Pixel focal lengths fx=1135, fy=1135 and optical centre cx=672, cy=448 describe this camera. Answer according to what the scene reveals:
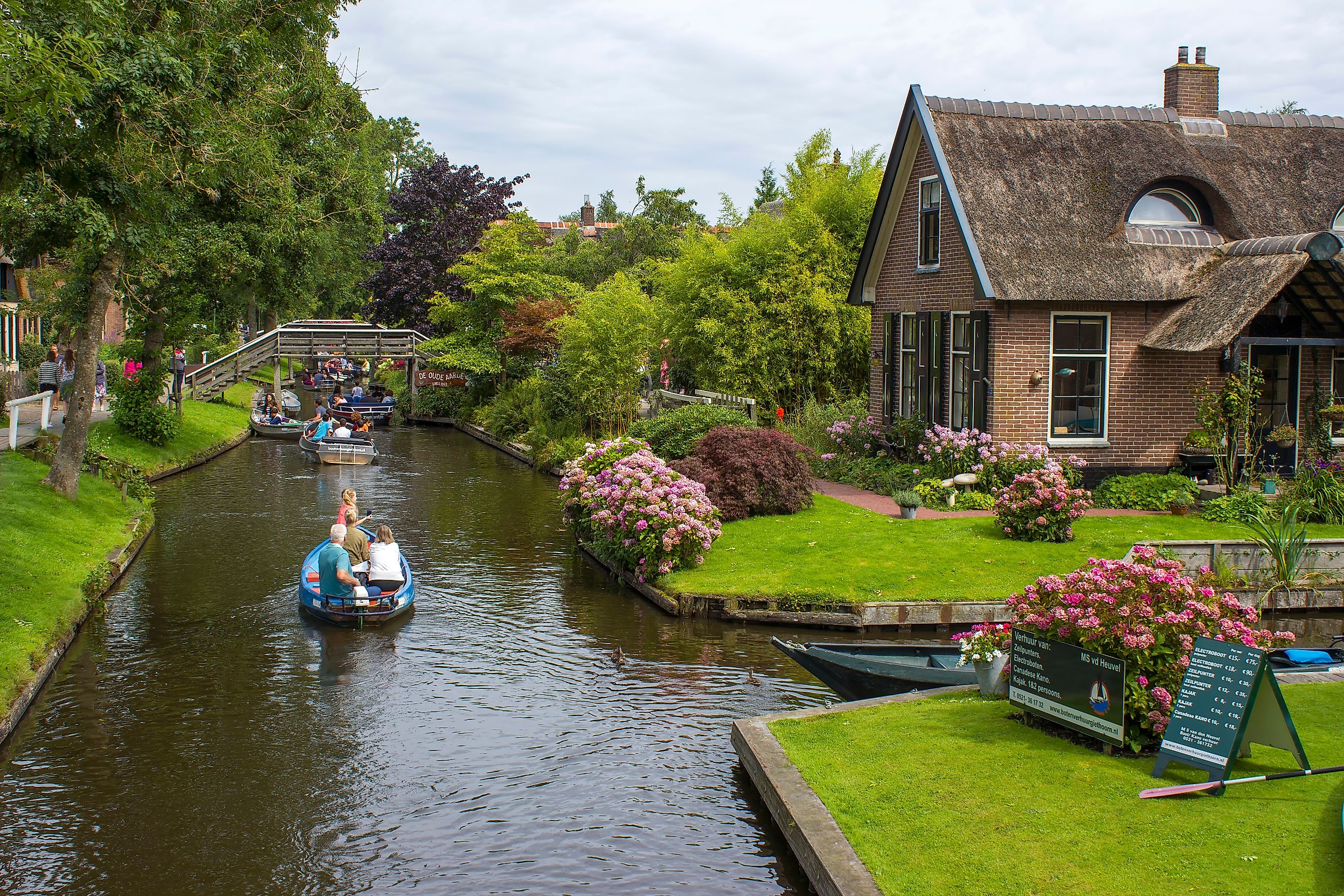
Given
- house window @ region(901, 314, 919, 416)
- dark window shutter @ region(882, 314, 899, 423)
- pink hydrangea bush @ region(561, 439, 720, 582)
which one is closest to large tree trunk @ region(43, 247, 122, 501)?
pink hydrangea bush @ region(561, 439, 720, 582)

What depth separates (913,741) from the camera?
9703 millimetres

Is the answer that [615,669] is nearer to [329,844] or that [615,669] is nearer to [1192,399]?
[329,844]

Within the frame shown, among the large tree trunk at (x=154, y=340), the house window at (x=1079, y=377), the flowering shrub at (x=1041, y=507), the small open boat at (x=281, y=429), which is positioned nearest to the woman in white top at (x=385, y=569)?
the flowering shrub at (x=1041, y=507)

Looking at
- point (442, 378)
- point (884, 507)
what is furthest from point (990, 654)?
point (442, 378)

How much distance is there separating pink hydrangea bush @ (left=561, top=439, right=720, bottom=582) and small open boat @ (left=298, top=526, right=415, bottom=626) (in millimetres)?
3572

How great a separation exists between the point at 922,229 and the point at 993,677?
15335mm

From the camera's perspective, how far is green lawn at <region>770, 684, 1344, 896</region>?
7.09 m

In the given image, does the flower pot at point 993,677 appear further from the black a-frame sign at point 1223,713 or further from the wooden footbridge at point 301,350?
the wooden footbridge at point 301,350

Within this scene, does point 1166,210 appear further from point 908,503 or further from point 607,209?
point 607,209

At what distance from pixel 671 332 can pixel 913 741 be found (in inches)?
980

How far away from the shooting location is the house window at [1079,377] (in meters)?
21.7

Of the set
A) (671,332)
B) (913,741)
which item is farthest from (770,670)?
(671,332)

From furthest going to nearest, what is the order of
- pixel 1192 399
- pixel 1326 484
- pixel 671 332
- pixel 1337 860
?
pixel 671 332, pixel 1192 399, pixel 1326 484, pixel 1337 860

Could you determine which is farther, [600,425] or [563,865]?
[600,425]
